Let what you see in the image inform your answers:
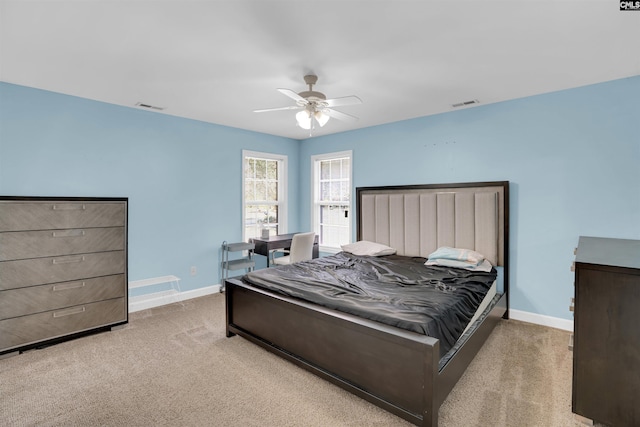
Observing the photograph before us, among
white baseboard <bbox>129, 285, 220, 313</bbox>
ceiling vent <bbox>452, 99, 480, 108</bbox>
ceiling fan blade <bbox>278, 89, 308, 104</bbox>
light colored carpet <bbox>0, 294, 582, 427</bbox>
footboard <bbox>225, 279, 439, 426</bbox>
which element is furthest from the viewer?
white baseboard <bbox>129, 285, 220, 313</bbox>

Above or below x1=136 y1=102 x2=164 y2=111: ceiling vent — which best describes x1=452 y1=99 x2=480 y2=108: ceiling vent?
below

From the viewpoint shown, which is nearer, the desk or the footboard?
the footboard

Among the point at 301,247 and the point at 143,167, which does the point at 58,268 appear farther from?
the point at 301,247

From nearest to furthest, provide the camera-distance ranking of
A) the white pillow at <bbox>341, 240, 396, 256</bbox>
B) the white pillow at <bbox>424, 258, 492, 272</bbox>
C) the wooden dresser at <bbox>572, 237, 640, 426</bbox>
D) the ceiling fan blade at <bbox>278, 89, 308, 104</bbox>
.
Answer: the wooden dresser at <bbox>572, 237, 640, 426</bbox>
the ceiling fan blade at <bbox>278, 89, 308, 104</bbox>
the white pillow at <bbox>424, 258, 492, 272</bbox>
the white pillow at <bbox>341, 240, 396, 256</bbox>

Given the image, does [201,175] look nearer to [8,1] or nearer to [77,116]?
[77,116]

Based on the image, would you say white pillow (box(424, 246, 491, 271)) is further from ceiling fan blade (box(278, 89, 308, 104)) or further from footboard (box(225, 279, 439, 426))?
ceiling fan blade (box(278, 89, 308, 104))

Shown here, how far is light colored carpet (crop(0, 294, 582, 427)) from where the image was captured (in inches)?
73.9

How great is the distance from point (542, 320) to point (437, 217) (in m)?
1.50

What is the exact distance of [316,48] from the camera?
220 centimetres

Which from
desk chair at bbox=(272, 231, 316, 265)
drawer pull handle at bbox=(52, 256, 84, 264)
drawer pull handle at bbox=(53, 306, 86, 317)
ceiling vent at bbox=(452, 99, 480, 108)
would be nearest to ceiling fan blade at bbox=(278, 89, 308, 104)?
ceiling vent at bbox=(452, 99, 480, 108)

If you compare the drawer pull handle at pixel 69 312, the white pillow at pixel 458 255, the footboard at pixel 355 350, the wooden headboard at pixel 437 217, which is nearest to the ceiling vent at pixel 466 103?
the wooden headboard at pixel 437 217

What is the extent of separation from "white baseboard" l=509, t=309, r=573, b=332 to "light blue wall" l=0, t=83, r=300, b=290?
3737 millimetres

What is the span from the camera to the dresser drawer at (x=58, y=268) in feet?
8.57

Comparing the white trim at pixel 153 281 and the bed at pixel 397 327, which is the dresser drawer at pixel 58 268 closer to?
the white trim at pixel 153 281
